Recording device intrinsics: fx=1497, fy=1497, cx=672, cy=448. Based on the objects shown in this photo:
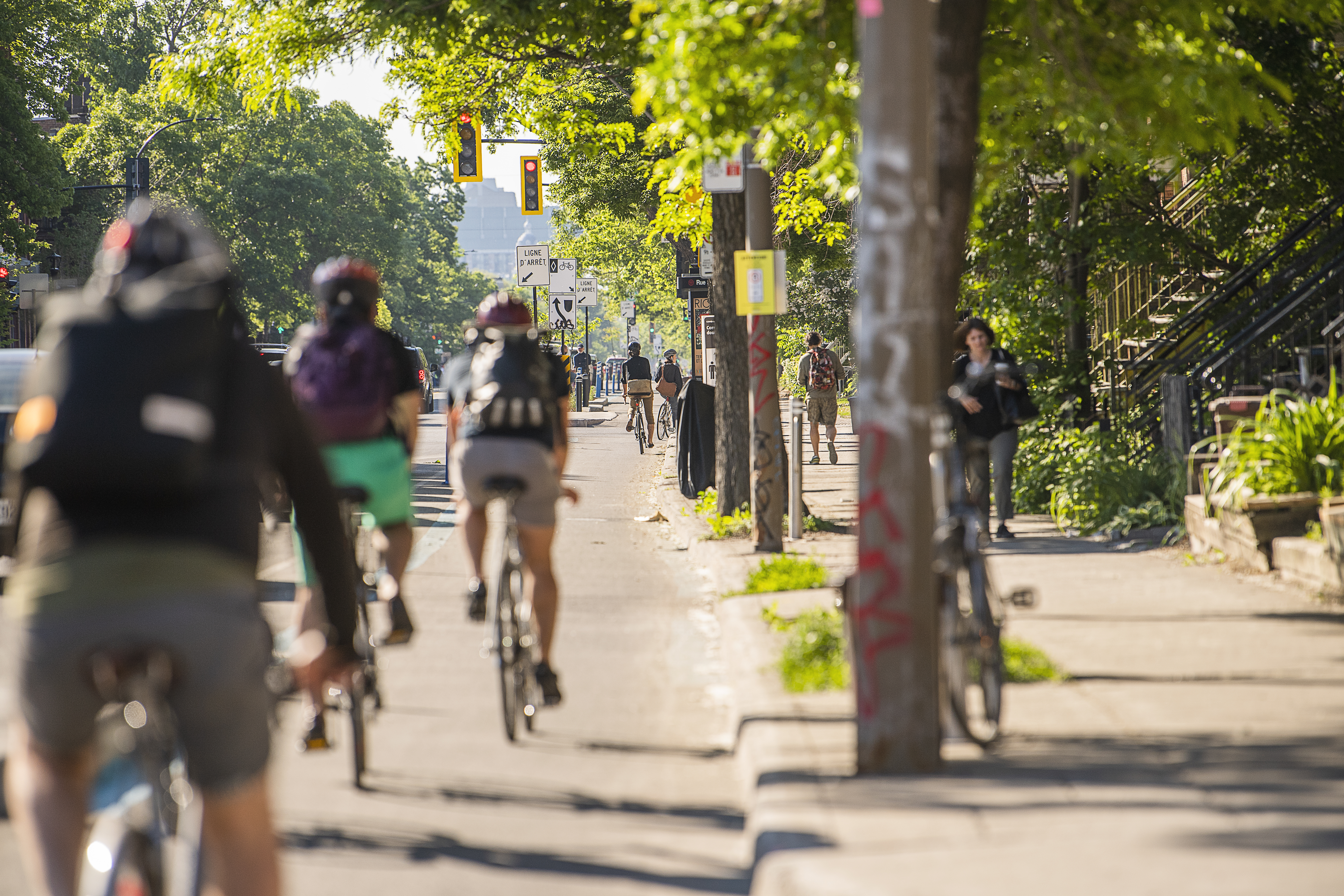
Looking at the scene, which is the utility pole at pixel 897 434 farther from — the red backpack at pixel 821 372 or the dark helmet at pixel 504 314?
the red backpack at pixel 821 372

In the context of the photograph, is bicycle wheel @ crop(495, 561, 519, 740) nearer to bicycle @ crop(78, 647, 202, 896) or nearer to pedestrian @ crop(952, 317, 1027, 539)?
bicycle @ crop(78, 647, 202, 896)

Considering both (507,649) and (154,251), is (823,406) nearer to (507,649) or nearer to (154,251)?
(507,649)

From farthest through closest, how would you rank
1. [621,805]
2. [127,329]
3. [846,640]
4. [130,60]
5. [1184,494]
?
[130,60]
[1184,494]
[846,640]
[621,805]
[127,329]

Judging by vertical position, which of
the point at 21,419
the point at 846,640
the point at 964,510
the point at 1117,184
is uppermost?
the point at 1117,184

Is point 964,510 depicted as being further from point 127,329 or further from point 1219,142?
point 127,329

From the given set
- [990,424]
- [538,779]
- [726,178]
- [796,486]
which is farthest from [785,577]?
[538,779]

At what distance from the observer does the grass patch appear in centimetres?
651

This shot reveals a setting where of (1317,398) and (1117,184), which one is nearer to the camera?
(1317,398)

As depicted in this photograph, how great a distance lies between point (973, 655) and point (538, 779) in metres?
1.70

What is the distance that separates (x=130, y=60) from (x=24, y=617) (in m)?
64.9

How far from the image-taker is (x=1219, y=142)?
7160 mm

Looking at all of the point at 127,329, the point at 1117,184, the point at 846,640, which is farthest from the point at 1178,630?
the point at 1117,184

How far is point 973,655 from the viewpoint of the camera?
5.58m

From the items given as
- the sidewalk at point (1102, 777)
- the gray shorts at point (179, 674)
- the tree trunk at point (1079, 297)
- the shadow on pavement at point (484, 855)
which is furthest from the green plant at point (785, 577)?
the gray shorts at point (179, 674)
